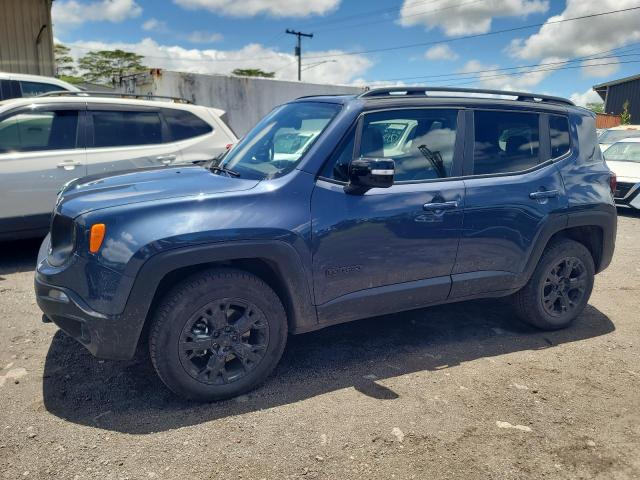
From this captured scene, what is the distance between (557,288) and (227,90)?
39.2 ft

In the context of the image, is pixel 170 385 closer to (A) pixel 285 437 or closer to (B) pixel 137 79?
A: (A) pixel 285 437

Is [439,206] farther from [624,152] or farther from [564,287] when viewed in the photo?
[624,152]

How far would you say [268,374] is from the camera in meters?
3.20

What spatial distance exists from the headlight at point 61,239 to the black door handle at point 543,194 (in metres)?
3.17

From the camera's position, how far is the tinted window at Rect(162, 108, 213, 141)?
6.37 m

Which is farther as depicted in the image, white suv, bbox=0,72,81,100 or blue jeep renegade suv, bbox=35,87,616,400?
white suv, bbox=0,72,81,100

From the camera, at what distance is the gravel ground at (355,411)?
8.46 feet

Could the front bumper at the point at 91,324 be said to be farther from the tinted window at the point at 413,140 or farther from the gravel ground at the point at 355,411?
the tinted window at the point at 413,140

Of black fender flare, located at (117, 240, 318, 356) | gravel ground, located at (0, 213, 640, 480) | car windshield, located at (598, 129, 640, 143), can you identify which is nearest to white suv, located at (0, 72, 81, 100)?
gravel ground, located at (0, 213, 640, 480)

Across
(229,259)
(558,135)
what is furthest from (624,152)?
(229,259)

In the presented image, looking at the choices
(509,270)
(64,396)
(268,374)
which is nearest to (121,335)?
(64,396)

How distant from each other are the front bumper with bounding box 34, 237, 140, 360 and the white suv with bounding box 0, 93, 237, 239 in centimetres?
289

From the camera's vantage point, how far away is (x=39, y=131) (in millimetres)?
5641

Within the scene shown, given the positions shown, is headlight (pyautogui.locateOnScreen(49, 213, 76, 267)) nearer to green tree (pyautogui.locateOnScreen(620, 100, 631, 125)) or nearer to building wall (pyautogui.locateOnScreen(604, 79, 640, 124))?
green tree (pyautogui.locateOnScreen(620, 100, 631, 125))
